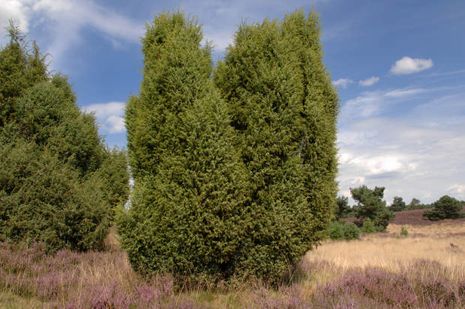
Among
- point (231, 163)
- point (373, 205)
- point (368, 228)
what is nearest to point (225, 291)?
point (231, 163)

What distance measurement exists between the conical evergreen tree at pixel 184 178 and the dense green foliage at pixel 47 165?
5.30 metres

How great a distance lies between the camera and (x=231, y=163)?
8312 millimetres

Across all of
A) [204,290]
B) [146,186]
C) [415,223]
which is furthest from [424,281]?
[415,223]

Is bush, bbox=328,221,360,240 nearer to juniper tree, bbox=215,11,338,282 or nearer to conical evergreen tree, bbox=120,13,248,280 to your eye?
juniper tree, bbox=215,11,338,282

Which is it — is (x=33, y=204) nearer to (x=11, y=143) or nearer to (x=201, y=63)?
(x=11, y=143)

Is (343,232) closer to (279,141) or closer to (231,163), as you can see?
(279,141)

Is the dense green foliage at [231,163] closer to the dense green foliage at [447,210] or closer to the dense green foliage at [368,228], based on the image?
the dense green foliage at [368,228]

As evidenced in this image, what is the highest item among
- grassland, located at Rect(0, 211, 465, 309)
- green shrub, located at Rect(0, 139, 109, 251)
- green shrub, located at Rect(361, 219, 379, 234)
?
green shrub, located at Rect(0, 139, 109, 251)

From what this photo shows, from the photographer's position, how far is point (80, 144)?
15.7 meters

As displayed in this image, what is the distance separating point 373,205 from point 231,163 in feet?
118

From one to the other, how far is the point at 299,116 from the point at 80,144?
9662 millimetres

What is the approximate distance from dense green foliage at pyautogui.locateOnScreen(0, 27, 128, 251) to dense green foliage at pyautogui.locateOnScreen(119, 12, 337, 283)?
17.3ft

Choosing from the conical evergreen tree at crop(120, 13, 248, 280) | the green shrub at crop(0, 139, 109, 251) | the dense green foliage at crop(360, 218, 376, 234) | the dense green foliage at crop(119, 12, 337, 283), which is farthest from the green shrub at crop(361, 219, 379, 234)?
the conical evergreen tree at crop(120, 13, 248, 280)

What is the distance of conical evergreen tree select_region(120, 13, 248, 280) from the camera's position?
26.9 feet
